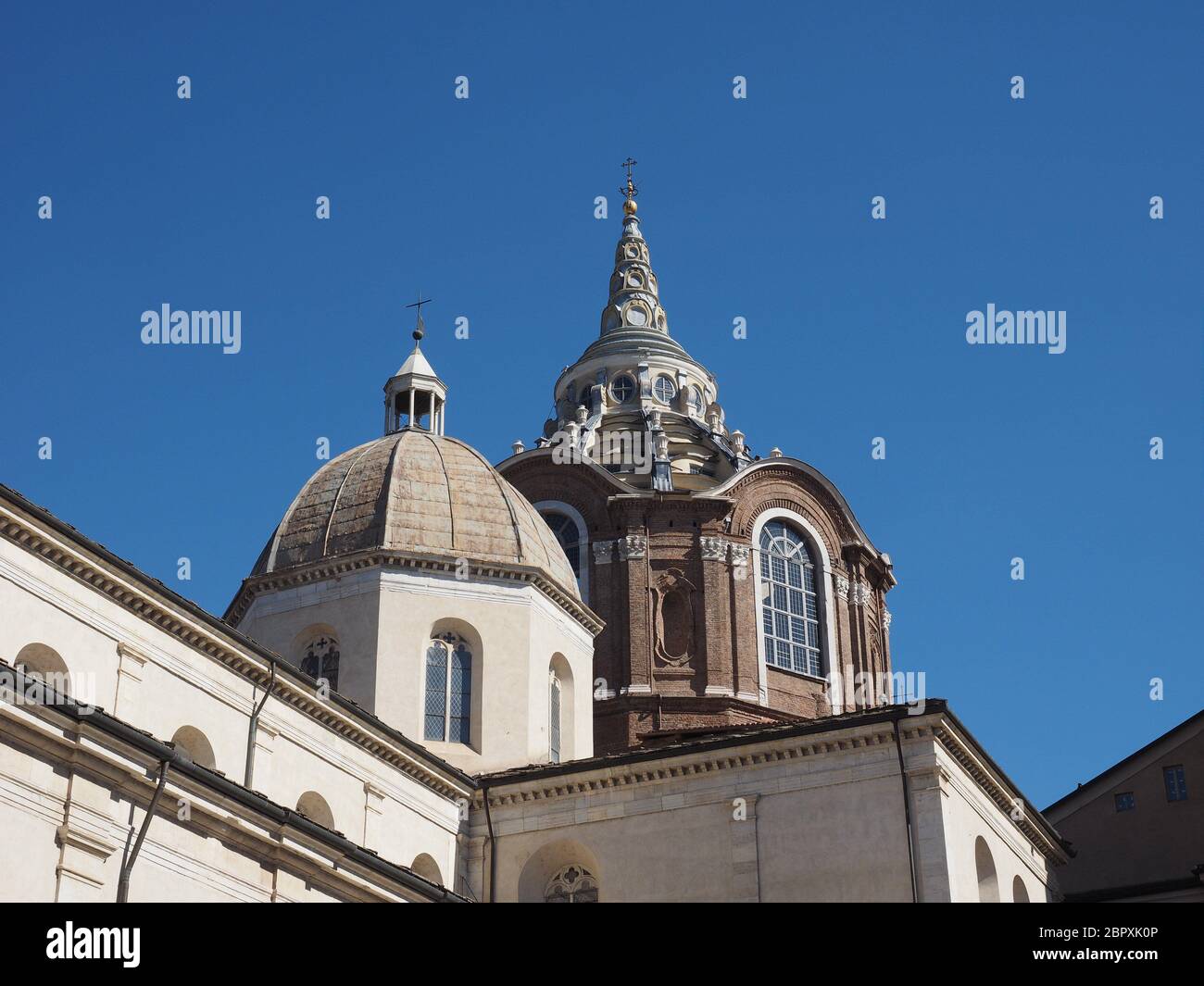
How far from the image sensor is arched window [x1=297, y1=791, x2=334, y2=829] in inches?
1191

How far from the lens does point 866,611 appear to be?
50969 millimetres

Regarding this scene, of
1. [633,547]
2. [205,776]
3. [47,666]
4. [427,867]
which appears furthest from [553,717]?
[205,776]

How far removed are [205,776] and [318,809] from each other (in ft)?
24.5

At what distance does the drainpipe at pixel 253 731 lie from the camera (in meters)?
28.7

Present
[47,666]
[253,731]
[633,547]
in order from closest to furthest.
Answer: [47,666]
[253,731]
[633,547]

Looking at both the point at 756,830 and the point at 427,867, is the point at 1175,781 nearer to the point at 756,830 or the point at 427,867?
the point at 756,830

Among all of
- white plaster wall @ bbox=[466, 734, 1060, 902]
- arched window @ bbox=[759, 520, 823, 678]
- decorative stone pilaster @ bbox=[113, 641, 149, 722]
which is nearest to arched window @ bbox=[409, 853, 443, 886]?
white plaster wall @ bbox=[466, 734, 1060, 902]

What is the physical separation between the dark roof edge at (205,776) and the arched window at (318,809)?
11.3 ft

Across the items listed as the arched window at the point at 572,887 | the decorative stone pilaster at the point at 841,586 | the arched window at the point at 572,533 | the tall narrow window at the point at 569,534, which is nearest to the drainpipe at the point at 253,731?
the arched window at the point at 572,887

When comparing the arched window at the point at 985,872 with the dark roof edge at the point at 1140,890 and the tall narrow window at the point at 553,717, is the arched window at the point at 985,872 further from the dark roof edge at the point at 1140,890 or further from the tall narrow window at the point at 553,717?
the tall narrow window at the point at 553,717

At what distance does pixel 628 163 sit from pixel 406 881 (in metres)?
41.4

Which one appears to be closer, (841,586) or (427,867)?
(427,867)

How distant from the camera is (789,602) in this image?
1930 inches
